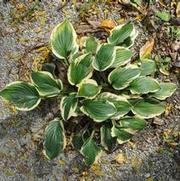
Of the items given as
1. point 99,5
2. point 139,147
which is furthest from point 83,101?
point 99,5

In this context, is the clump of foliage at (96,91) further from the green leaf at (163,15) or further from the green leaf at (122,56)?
the green leaf at (163,15)

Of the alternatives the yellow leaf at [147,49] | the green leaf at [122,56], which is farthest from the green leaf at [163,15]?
the green leaf at [122,56]

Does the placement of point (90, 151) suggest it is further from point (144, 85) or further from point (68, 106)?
point (144, 85)

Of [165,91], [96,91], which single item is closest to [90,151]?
[96,91]

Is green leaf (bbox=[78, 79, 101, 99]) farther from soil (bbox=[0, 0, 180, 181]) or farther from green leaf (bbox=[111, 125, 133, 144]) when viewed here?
soil (bbox=[0, 0, 180, 181])

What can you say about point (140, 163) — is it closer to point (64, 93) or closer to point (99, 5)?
point (64, 93)

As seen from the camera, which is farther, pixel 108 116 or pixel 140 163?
pixel 140 163
